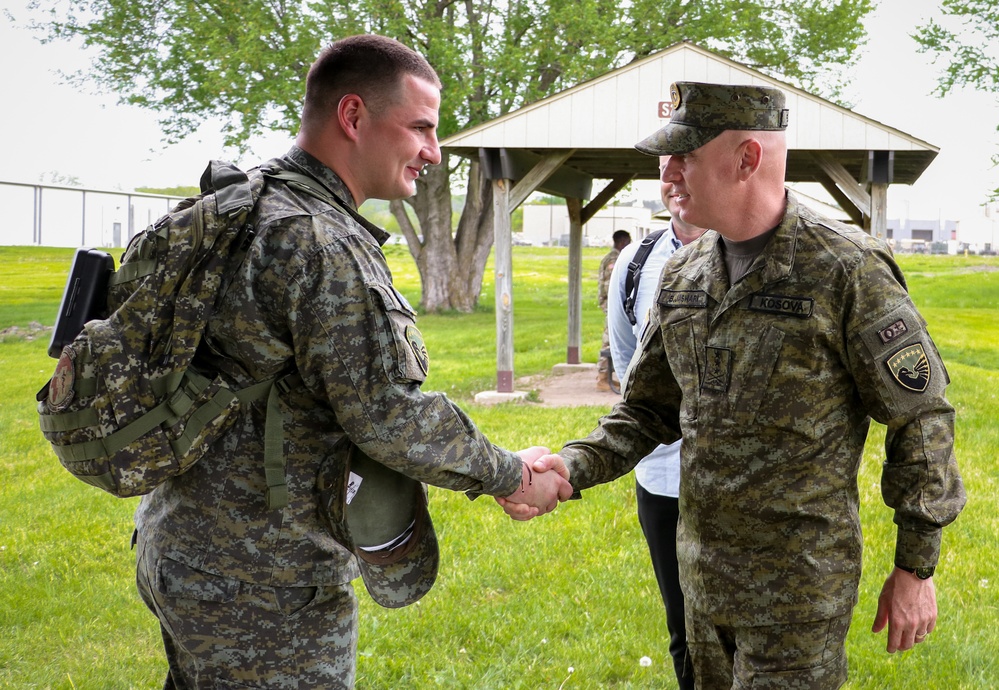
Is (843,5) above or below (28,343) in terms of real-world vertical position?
above

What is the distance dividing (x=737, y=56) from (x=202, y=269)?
25607mm

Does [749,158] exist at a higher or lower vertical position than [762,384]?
higher

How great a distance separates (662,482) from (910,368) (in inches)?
49.0

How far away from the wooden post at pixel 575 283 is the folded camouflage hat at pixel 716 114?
12163 mm

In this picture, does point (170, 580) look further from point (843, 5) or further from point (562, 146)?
point (843, 5)

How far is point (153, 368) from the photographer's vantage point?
2.24m

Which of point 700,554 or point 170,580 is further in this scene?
point 700,554

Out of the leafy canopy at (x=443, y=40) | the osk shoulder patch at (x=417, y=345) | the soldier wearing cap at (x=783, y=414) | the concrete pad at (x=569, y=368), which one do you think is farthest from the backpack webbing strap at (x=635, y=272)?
the leafy canopy at (x=443, y=40)

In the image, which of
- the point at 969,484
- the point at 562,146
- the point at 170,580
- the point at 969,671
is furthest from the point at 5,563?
the point at 562,146

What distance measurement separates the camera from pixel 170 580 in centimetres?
238

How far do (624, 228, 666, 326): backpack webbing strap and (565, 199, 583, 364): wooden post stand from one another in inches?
429

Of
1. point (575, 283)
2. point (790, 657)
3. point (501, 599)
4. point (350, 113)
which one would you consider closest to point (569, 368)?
point (575, 283)

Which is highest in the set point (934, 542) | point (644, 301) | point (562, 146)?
point (562, 146)

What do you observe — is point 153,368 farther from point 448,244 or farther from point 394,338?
point 448,244
